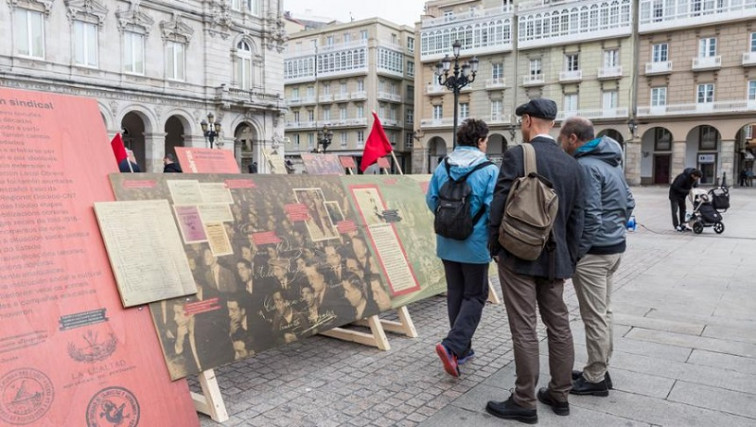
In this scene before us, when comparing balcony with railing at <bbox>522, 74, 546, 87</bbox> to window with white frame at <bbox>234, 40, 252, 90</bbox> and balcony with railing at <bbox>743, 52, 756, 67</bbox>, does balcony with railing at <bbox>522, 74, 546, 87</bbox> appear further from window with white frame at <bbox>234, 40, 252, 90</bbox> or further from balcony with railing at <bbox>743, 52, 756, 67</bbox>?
window with white frame at <bbox>234, 40, 252, 90</bbox>

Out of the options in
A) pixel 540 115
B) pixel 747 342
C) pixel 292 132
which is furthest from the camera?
pixel 292 132

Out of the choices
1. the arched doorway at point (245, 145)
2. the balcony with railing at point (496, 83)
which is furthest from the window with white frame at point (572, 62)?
the arched doorway at point (245, 145)

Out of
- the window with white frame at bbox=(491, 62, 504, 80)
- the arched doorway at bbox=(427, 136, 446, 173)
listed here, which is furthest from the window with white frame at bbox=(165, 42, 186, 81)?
the arched doorway at bbox=(427, 136, 446, 173)

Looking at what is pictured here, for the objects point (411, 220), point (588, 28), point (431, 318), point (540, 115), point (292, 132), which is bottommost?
point (431, 318)

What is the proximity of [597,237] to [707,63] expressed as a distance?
38.5 meters

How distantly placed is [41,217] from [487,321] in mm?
4050

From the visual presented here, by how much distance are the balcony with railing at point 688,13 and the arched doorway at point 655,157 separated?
780 centimetres

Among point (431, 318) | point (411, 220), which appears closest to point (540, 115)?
point (411, 220)

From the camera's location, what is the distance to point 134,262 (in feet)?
10.0

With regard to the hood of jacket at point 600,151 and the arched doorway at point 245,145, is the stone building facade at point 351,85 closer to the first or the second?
the arched doorway at point 245,145

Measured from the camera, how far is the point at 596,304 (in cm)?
354

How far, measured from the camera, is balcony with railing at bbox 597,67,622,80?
123ft

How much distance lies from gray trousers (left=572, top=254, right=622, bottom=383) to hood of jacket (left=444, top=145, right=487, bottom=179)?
0.98 meters

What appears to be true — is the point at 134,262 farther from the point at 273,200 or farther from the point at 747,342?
the point at 747,342
